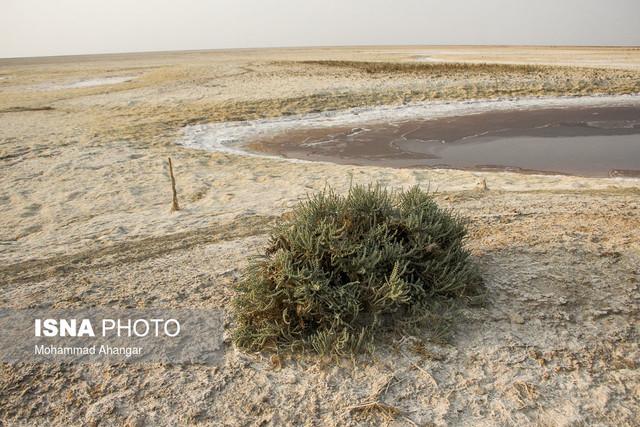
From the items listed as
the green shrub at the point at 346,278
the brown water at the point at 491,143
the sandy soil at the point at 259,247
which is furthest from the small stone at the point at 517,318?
the brown water at the point at 491,143

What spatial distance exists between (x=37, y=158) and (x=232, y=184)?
5.11m

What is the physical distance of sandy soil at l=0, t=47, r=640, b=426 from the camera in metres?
2.98

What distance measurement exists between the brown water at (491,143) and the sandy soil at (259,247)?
4.72 feet

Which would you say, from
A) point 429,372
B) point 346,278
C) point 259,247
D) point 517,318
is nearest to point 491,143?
point 259,247

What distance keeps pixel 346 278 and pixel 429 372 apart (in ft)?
2.74

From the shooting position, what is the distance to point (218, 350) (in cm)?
348

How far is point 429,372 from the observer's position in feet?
10.5

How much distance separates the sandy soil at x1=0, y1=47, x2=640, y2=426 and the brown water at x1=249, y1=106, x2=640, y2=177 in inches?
56.7

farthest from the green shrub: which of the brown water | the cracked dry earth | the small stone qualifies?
the brown water

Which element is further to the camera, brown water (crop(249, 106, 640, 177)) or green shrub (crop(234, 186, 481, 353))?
brown water (crop(249, 106, 640, 177))

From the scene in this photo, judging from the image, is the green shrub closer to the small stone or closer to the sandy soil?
the sandy soil

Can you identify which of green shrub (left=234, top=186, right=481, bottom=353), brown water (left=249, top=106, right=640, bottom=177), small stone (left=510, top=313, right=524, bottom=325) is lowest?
brown water (left=249, top=106, right=640, bottom=177)

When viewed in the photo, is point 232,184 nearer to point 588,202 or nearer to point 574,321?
point 588,202

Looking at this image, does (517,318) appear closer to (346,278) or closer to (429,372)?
(429,372)
